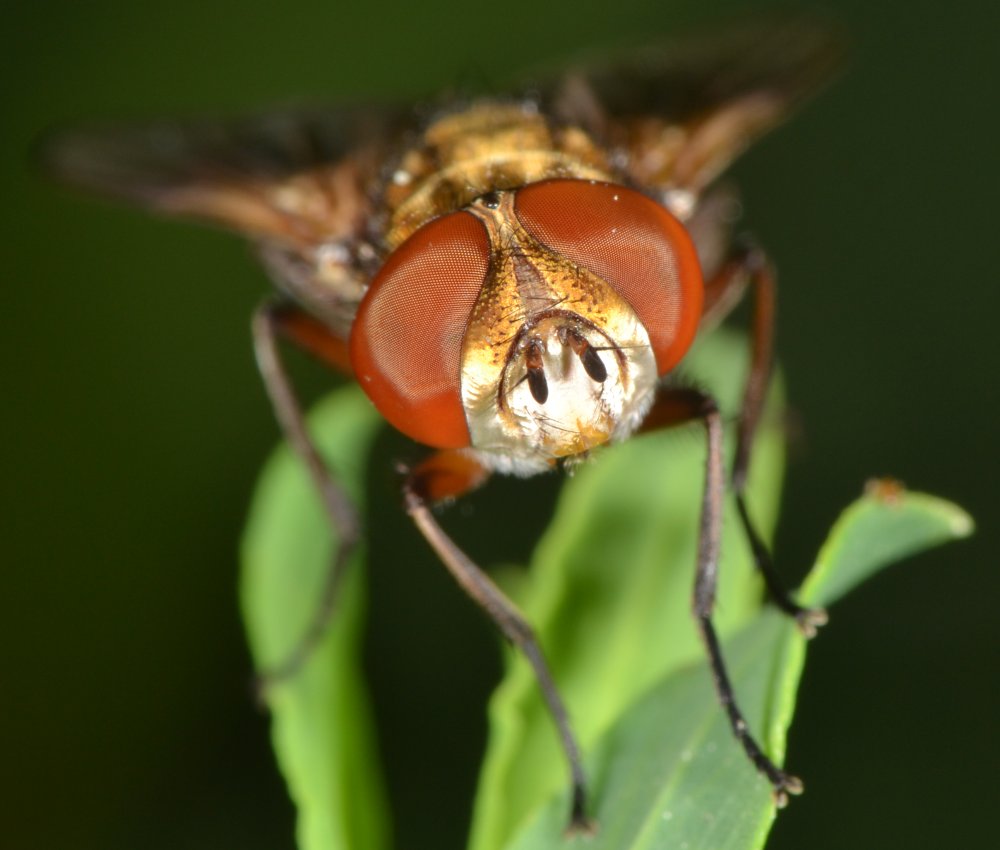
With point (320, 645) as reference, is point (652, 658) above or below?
below

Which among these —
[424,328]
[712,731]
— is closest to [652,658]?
[712,731]

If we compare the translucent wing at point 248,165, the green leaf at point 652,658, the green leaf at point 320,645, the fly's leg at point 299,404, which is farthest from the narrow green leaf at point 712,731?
the translucent wing at point 248,165

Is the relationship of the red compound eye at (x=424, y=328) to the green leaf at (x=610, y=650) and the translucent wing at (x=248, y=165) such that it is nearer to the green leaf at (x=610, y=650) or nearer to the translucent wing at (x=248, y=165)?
the green leaf at (x=610, y=650)

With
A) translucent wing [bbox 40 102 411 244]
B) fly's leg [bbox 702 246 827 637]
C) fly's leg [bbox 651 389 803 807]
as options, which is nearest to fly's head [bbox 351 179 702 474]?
fly's leg [bbox 651 389 803 807]

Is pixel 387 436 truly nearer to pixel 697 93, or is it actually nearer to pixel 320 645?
pixel 697 93

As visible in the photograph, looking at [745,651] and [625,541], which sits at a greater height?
[625,541]

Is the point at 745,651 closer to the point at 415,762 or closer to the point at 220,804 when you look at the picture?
the point at 415,762

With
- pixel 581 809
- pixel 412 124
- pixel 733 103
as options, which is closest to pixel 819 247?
pixel 733 103
